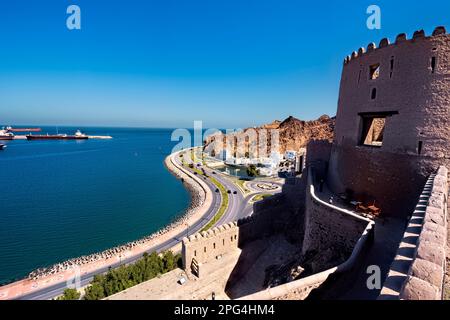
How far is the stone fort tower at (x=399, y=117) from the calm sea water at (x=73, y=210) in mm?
38964

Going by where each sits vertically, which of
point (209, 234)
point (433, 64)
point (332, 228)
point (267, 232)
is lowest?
point (267, 232)

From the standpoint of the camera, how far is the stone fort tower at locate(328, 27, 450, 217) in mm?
12758

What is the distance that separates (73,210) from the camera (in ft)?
174

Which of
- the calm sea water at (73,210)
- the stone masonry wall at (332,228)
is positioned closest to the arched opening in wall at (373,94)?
the stone masonry wall at (332,228)

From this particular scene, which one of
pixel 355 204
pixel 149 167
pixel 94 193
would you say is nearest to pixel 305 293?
pixel 355 204

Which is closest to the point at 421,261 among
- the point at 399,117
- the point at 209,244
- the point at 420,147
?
the point at 420,147

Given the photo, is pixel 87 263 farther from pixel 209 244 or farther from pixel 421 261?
pixel 421 261

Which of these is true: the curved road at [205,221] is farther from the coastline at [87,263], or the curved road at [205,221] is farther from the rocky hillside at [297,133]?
the rocky hillside at [297,133]

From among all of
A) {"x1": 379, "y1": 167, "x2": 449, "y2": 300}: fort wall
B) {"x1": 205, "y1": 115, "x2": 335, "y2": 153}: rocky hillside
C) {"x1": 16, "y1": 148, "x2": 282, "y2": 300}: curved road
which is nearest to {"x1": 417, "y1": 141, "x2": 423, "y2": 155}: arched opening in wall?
{"x1": 379, "y1": 167, "x2": 449, "y2": 300}: fort wall

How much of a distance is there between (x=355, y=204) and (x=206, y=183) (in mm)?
55429

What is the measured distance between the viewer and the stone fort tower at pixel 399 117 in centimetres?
1276

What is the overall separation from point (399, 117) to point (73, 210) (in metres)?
61.8

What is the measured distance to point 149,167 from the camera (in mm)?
105750

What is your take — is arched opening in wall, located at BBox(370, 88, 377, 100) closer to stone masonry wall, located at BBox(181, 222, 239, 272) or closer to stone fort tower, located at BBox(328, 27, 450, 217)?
stone fort tower, located at BBox(328, 27, 450, 217)
